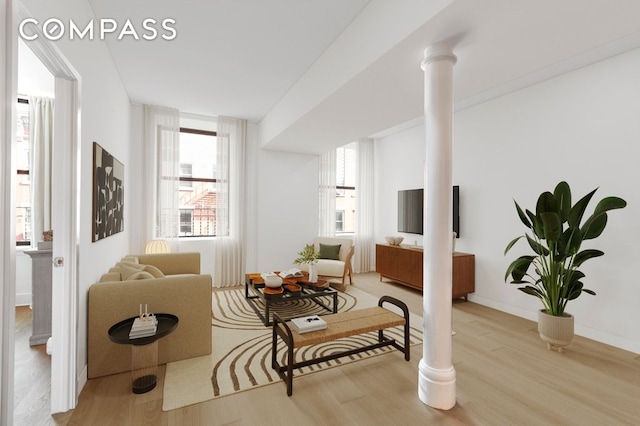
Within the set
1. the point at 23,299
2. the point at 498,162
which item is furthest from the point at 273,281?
the point at 23,299

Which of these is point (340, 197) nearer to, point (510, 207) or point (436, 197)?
point (510, 207)

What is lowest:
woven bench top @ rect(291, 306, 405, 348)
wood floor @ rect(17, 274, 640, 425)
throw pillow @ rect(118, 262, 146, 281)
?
wood floor @ rect(17, 274, 640, 425)

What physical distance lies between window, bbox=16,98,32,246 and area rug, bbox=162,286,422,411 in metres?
3.06

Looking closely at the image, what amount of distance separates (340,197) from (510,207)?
137 inches

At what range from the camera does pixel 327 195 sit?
630cm

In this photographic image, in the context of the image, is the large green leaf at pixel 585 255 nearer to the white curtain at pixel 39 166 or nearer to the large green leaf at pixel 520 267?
the large green leaf at pixel 520 267

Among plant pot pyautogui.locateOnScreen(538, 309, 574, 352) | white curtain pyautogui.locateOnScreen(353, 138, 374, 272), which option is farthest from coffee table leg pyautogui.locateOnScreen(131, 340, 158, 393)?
white curtain pyautogui.locateOnScreen(353, 138, 374, 272)

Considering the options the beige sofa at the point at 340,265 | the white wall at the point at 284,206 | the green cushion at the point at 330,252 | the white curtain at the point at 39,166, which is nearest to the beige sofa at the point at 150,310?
the white curtain at the point at 39,166

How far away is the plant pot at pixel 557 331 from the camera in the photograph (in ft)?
9.32

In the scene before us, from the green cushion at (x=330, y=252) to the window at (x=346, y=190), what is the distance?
132 cm

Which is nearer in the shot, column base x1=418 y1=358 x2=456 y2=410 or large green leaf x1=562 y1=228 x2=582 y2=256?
column base x1=418 y1=358 x2=456 y2=410

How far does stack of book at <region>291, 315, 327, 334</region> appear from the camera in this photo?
2.33m

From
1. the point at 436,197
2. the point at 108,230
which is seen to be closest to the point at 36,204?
the point at 108,230

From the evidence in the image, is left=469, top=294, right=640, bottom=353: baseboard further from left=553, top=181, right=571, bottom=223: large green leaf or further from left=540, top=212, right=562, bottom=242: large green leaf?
left=553, top=181, right=571, bottom=223: large green leaf
